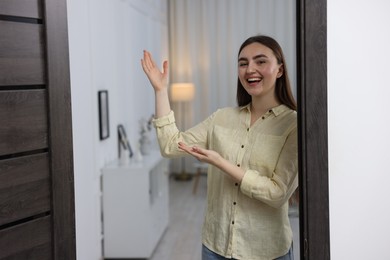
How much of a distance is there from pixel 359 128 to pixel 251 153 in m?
0.29

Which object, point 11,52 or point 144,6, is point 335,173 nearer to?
point 11,52

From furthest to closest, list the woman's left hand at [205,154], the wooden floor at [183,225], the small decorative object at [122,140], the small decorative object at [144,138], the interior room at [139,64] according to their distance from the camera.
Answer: the small decorative object at [144,138], the small decorative object at [122,140], the wooden floor at [183,225], the interior room at [139,64], the woman's left hand at [205,154]

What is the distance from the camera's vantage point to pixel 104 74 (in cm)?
267

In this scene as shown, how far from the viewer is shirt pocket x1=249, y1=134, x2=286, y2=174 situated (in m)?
1.14

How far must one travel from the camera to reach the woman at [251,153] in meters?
1.13

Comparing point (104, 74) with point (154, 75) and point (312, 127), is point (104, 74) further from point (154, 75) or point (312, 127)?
point (312, 127)

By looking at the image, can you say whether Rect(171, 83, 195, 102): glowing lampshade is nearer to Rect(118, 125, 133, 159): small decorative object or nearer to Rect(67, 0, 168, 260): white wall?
Rect(67, 0, 168, 260): white wall

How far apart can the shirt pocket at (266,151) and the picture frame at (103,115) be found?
1.51 meters

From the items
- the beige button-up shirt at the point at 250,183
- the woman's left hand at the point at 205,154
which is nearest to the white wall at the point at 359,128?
the beige button-up shirt at the point at 250,183

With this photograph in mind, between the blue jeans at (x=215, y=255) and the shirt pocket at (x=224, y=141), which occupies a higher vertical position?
the shirt pocket at (x=224, y=141)

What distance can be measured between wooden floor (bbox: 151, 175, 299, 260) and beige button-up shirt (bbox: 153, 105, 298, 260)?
4.66ft

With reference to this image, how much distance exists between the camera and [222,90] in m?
4.38

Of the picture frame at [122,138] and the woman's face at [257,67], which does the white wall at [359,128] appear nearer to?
the woman's face at [257,67]

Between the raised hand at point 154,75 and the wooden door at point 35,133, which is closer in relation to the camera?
the wooden door at point 35,133
